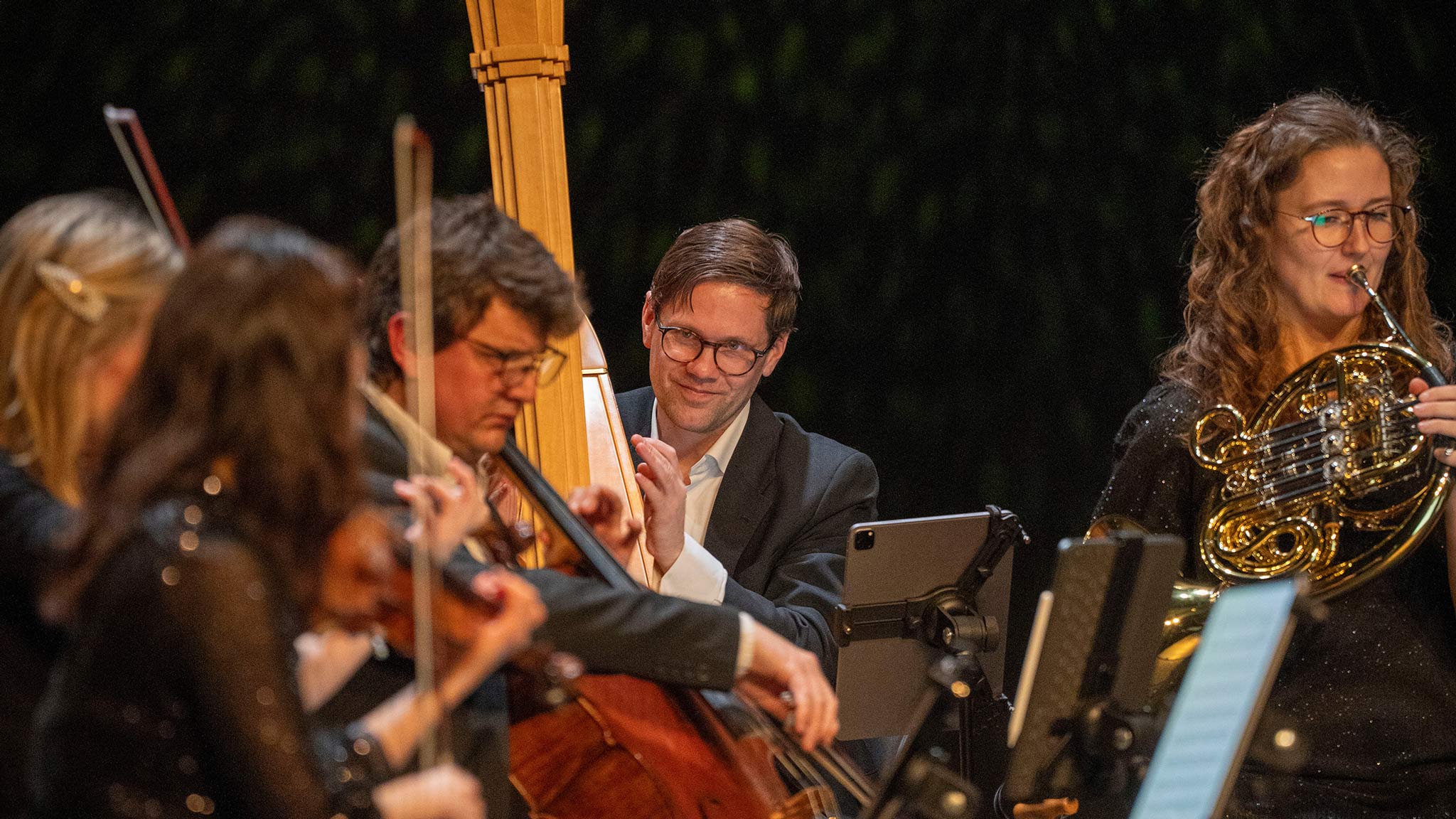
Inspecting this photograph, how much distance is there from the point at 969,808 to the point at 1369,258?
53.3 inches

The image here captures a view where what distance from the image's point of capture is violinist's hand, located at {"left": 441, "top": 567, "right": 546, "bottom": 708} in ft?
4.03

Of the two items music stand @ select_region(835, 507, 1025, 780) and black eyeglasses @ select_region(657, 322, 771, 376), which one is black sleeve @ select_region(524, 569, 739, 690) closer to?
music stand @ select_region(835, 507, 1025, 780)

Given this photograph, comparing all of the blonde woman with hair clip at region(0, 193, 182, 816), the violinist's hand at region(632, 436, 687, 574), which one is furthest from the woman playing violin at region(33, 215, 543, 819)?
the violinist's hand at region(632, 436, 687, 574)

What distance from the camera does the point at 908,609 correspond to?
6.64 feet

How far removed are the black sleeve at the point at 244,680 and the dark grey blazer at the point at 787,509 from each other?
1.44 metres

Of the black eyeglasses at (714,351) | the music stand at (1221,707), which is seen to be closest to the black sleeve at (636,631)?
the music stand at (1221,707)

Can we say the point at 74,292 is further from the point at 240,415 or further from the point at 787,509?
the point at 787,509

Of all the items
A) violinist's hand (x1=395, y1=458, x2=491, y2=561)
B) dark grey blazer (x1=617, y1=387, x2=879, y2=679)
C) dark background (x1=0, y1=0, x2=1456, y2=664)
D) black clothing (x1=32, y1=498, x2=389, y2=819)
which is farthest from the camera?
dark background (x1=0, y1=0, x2=1456, y2=664)

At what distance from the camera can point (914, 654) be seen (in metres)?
2.06

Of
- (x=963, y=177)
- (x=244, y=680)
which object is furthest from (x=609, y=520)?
(x=963, y=177)

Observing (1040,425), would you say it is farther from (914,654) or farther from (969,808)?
(969,808)

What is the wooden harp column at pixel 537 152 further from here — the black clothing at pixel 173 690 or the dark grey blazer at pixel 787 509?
the black clothing at pixel 173 690

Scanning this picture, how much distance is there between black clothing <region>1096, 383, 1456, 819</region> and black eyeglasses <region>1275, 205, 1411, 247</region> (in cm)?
42

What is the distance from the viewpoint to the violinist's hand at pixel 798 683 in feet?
5.06
